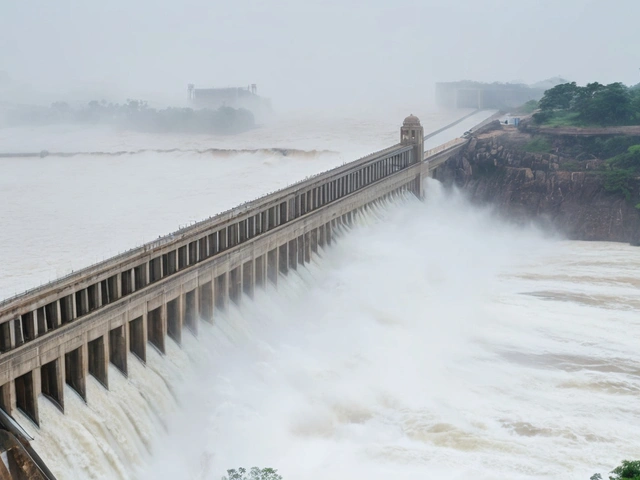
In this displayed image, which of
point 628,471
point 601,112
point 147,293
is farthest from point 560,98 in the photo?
point 628,471

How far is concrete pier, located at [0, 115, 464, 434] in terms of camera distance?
30125 mm

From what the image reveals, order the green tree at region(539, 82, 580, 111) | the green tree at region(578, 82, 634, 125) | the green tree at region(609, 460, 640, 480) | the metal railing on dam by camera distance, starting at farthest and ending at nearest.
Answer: the green tree at region(539, 82, 580, 111), the green tree at region(578, 82, 634, 125), the metal railing on dam, the green tree at region(609, 460, 640, 480)

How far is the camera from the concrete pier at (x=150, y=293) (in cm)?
3012

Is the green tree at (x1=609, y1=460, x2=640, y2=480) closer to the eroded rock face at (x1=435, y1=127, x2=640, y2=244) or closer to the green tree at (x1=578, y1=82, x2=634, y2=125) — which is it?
the eroded rock face at (x1=435, y1=127, x2=640, y2=244)

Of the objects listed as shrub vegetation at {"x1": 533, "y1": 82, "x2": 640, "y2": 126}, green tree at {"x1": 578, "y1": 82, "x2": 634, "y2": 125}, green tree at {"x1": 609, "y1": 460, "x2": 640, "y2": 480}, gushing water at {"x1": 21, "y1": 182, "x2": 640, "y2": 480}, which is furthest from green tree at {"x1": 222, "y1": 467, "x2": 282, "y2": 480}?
green tree at {"x1": 578, "y1": 82, "x2": 634, "y2": 125}

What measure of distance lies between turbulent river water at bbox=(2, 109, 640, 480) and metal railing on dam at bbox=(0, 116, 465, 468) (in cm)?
90

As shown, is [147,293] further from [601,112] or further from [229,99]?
[229,99]

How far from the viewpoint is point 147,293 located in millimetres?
37156

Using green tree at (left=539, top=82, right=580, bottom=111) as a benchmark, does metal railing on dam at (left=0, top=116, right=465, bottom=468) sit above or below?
below

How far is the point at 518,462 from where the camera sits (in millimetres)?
35250

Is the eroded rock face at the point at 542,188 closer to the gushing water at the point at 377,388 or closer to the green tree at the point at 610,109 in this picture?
the green tree at the point at 610,109

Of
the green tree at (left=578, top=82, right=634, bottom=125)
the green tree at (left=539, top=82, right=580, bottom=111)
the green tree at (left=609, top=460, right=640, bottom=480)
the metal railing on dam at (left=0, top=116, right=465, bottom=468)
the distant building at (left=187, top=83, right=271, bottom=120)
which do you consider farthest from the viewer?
the distant building at (left=187, top=83, right=271, bottom=120)

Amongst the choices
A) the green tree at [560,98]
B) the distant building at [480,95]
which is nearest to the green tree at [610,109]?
the green tree at [560,98]

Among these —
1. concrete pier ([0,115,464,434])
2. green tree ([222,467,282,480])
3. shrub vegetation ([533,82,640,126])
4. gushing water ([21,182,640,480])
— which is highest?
shrub vegetation ([533,82,640,126])
